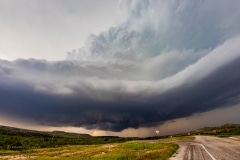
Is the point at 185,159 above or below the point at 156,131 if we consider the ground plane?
below

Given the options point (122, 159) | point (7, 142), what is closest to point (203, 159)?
point (122, 159)

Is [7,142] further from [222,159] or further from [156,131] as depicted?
[222,159]

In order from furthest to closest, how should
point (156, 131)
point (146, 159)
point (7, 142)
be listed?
point (7, 142) < point (156, 131) < point (146, 159)

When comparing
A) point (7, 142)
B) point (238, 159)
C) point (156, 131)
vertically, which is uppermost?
point (7, 142)

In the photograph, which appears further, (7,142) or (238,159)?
(7,142)

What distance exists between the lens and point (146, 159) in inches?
1304

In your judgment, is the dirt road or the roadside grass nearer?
the dirt road

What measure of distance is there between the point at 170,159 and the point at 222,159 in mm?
6352

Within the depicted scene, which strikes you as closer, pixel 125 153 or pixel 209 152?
pixel 209 152

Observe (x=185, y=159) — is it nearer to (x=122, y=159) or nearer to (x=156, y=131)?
(x=122, y=159)

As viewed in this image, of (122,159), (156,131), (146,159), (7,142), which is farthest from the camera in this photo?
(7,142)

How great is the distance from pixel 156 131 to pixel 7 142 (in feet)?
438

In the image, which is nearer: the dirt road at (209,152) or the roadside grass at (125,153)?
the dirt road at (209,152)

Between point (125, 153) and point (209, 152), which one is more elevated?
point (125, 153)
